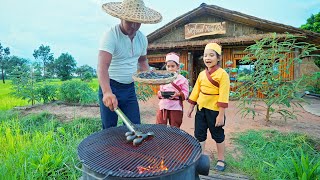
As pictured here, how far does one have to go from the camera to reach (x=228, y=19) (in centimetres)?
980

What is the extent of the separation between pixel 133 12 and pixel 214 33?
864 centimetres

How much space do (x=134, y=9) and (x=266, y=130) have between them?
3772 millimetres

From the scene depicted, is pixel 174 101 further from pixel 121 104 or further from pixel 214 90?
pixel 121 104

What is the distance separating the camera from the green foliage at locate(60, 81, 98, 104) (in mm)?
8195

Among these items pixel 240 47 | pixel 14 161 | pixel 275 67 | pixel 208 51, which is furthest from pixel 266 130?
pixel 240 47

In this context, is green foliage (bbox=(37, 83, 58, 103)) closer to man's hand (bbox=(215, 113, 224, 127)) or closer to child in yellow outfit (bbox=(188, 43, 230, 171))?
child in yellow outfit (bbox=(188, 43, 230, 171))

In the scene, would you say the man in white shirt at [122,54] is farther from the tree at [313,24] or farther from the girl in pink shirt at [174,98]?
the tree at [313,24]

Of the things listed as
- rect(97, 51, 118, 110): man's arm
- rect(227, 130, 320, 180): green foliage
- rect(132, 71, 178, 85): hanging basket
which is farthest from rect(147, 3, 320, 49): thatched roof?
rect(97, 51, 118, 110): man's arm

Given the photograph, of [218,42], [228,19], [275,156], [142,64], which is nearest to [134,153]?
[142,64]

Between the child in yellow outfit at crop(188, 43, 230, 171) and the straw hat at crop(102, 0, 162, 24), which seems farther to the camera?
the child in yellow outfit at crop(188, 43, 230, 171)

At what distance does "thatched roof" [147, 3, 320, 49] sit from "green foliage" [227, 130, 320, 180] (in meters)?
5.81

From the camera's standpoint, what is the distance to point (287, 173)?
234cm

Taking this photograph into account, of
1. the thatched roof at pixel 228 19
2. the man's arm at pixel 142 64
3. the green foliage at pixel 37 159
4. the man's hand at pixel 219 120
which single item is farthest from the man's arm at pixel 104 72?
the thatched roof at pixel 228 19

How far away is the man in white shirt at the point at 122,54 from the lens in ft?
6.37
